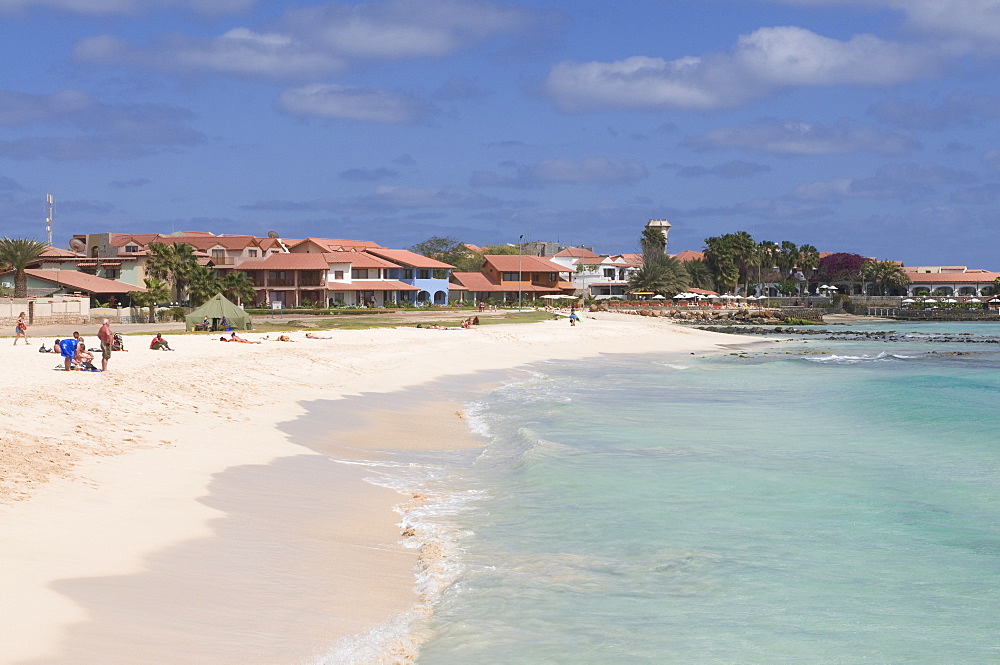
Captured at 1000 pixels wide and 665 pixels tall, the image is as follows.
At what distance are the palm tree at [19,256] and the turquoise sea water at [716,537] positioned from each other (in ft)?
182

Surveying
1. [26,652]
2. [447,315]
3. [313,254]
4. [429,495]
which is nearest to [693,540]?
[429,495]

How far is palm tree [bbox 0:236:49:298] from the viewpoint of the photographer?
223 ft

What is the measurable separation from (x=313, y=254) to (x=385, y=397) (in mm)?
64922

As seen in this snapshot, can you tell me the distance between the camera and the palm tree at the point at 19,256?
6794 cm

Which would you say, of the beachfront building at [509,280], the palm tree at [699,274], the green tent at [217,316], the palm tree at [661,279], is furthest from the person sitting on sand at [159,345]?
the palm tree at [699,274]

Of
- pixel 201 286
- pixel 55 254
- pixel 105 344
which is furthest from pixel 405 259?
pixel 105 344

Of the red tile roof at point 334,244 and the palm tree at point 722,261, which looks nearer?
the red tile roof at point 334,244

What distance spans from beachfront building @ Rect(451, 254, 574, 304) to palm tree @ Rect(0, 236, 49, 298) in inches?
1802

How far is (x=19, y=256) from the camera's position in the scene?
224 feet

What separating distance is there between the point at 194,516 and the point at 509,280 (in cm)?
9652

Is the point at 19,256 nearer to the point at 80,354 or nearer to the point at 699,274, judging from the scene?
the point at 80,354

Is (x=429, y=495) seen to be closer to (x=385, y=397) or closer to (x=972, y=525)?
(x=972, y=525)

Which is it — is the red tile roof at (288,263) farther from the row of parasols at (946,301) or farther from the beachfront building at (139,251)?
the row of parasols at (946,301)

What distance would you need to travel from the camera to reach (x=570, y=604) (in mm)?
9617
